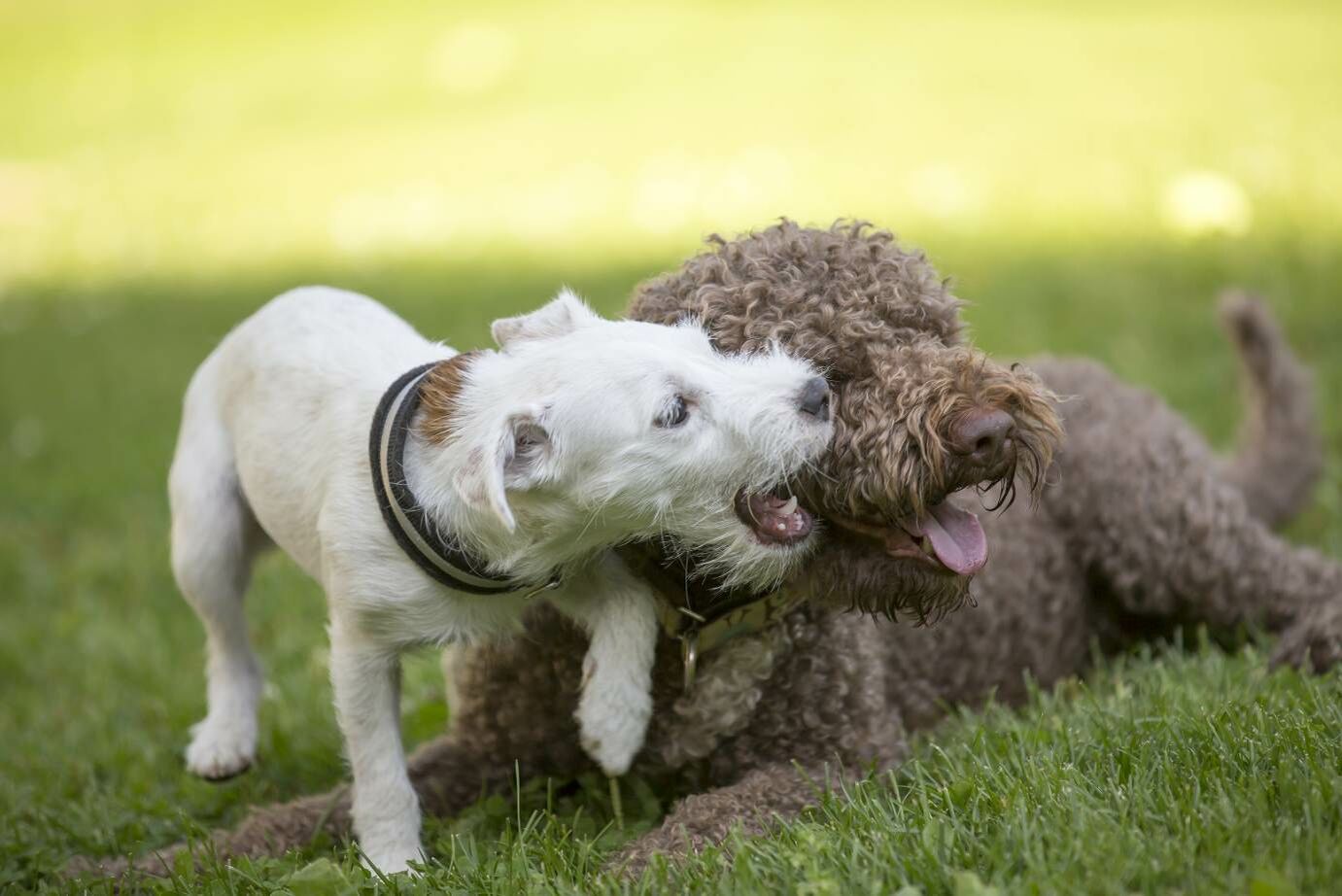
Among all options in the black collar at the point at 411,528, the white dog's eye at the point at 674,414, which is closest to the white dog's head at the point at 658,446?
the white dog's eye at the point at 674,414

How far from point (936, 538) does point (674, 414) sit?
68 cm

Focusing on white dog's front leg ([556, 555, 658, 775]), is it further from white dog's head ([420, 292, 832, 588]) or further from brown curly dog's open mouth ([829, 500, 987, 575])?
brown curly dog's open mouth ([829, 500, 987, 575])

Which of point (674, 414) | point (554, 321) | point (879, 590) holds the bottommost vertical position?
point (879, 590)

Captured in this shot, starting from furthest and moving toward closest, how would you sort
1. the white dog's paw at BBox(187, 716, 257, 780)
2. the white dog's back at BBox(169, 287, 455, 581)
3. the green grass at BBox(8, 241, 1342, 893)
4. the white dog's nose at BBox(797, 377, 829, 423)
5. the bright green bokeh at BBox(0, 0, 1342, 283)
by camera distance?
1. the bright green bokeh at BBox(0, 0, 1342, 283)
2. the white dog's paw at BBox(187, 716, 257, 780)
3. the white dog's back at BBox(169, 287, 455, 581)
4. the white dog's nose at BBox(797, 377, 829, 423)
5. the green grass at BBox(8, 241, 1342, 893)

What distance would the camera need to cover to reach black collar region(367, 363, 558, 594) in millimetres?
3375

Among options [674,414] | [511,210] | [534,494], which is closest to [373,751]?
[534,494]

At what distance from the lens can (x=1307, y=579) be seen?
187 inches

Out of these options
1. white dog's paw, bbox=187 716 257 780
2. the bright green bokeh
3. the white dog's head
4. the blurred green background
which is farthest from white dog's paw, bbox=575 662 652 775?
the bright green bokeh

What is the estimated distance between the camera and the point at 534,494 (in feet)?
11.1

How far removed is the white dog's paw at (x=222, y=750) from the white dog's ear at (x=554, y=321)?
1542 millimetres

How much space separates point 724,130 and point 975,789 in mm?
11310

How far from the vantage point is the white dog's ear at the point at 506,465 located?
10.4 ft

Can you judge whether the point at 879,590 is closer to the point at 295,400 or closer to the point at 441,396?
the point at 441,396

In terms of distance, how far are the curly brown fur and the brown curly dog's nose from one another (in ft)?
0.18
